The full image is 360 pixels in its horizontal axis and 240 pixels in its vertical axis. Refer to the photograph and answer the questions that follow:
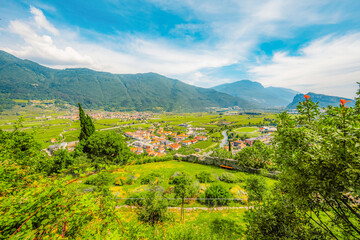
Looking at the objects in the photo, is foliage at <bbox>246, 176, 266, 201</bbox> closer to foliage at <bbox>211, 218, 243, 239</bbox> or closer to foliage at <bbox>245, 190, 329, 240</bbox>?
foliage at <bbox>211, 218, 243, 239</bbox>

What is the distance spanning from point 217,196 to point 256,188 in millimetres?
3353

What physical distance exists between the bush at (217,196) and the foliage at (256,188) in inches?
94.8

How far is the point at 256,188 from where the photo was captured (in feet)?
31.6

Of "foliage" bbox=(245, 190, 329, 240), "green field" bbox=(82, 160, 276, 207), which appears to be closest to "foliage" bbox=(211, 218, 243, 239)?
"foliage" bbox=(245, 190, 329, 240)

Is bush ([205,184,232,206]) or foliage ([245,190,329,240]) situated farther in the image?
bush ([205,184,232,206])

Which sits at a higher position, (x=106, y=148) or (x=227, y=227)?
(x=227, y=227)

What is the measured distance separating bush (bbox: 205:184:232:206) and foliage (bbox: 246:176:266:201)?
2407mm

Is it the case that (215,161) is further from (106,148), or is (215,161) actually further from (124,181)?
(106,148)

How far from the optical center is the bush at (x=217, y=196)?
1126cm

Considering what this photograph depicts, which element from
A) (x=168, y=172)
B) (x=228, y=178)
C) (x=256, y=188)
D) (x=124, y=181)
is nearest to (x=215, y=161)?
(x=228, y=178)

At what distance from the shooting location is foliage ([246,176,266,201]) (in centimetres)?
912

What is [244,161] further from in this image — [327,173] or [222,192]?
[327,173]

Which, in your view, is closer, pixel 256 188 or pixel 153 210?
pixel 153 210

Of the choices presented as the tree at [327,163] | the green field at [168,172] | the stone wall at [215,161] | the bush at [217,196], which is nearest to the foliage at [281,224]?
the tree at [327,163]
